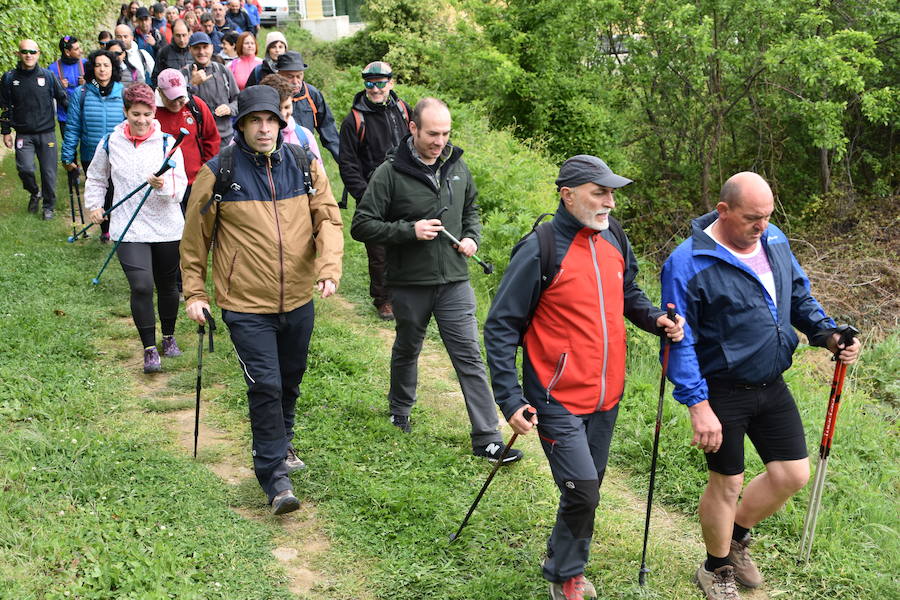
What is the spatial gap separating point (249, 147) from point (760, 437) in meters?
3.07

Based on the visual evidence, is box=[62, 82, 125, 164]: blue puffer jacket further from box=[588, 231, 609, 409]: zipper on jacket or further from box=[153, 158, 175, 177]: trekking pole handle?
box=[588, 231, 609, 409]: zipper on jacket

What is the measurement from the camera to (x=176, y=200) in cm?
679

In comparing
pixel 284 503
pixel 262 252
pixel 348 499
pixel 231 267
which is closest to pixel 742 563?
pixel 348 499

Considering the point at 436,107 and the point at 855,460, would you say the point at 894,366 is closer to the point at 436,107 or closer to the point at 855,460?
the point at 855,460

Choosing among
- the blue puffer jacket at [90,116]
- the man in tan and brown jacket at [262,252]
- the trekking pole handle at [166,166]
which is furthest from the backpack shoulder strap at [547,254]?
the blue puffer jacket at [90,116]

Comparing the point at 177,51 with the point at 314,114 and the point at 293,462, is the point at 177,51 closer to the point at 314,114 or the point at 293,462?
the point at 314,114

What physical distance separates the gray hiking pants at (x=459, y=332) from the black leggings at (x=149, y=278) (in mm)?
2113

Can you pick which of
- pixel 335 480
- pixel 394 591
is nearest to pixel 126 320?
pixel 335 480

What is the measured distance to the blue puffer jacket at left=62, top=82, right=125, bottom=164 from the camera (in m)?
9.06

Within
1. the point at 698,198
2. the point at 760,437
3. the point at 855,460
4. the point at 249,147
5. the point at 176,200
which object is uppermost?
the point at 249,147

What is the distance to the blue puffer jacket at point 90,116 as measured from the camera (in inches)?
357

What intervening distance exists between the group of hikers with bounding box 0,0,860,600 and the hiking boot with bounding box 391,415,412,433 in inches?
0.9

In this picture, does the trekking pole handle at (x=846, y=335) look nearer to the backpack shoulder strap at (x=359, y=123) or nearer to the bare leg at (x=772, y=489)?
the bare leg at (x=772, y=489)

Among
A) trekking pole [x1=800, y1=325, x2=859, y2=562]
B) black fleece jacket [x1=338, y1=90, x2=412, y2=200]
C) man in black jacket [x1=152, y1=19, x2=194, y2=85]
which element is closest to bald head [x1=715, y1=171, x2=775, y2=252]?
trekking pole [x1=800, y1=325, x2=859, y2=562]
